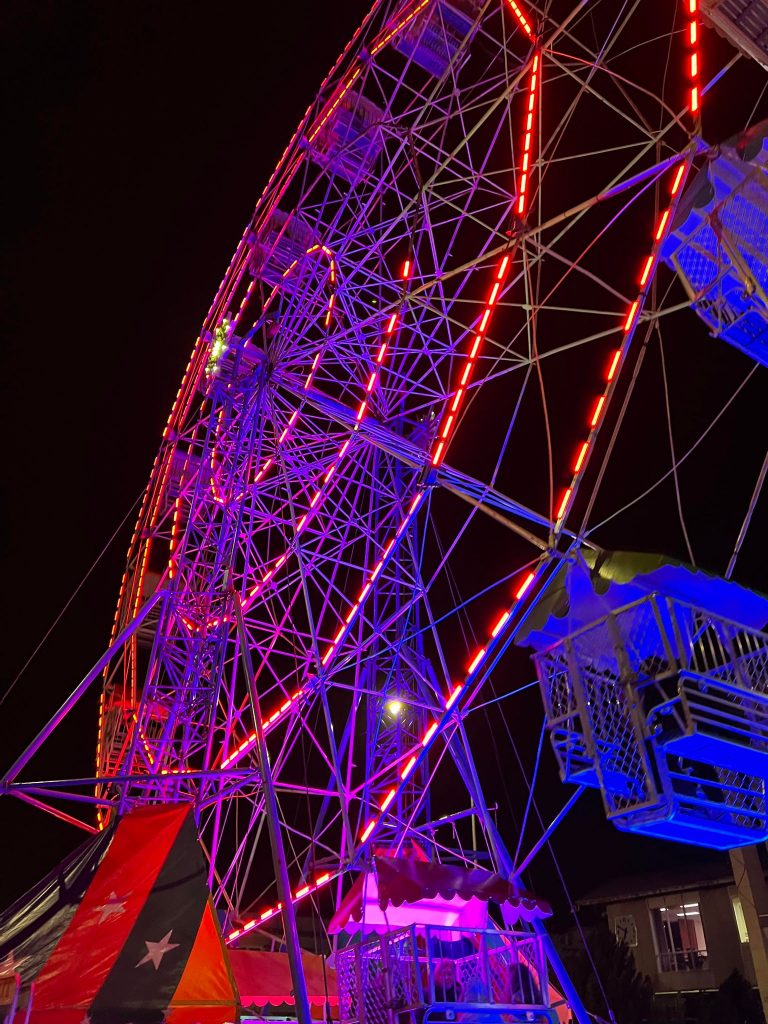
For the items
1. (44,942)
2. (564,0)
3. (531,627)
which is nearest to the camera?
(531,627)

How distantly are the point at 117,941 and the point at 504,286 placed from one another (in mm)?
7450

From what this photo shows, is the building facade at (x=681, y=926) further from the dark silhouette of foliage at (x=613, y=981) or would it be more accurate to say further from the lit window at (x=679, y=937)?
the dark silhouette of foliage at (x=613, y=981)

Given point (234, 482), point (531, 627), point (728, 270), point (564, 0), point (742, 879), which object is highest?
point (564, 0)

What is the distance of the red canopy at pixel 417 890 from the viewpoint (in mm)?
8469

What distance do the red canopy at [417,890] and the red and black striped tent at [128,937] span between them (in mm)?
1934

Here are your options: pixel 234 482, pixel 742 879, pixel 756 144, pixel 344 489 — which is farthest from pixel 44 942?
pixel 742 879

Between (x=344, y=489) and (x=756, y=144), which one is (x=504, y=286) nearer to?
(x=344, y=489)

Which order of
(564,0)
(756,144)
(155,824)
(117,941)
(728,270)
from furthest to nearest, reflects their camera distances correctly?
1. (564,0)
2. (155,824)
3. (117,941)
4. (728,270)
5. (756,144)

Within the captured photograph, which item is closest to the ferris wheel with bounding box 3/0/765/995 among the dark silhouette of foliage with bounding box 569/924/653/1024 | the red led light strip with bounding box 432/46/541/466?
the red led light strip with bounding box 432/46/541/466

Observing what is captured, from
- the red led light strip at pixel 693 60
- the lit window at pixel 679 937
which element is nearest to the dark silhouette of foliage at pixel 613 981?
the lit window at pixel 679 937

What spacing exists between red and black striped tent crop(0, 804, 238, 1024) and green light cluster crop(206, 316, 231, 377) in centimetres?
629

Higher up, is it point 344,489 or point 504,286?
point 504,286

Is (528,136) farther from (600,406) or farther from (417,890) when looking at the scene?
(417,890)

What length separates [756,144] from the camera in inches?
190
